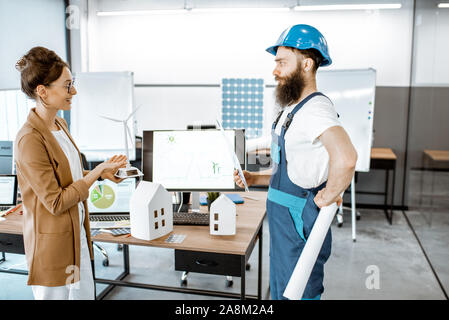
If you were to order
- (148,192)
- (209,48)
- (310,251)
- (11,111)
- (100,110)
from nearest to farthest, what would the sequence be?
(310,251)
(148,192)
(11,111)
(100,110)
(209,48)

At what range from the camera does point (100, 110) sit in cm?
468

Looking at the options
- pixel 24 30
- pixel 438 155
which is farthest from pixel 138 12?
pixel 438 155

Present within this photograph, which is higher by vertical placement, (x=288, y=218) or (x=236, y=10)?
(x=236, y=10)

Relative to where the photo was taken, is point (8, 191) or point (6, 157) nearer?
point (8, 191)

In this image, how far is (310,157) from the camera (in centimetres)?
151

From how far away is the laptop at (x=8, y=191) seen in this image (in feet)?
8.10

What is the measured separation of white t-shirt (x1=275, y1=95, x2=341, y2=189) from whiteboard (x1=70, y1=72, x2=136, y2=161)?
3323mm

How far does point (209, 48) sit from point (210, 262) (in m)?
4.23

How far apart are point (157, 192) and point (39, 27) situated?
4086 millimetres

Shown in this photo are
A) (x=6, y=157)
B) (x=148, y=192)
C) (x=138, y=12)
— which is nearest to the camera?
(x=148, y=192)

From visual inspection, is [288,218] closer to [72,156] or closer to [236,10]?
[72,156]

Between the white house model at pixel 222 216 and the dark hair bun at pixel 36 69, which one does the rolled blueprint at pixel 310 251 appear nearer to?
the white house model at pixel 222 216

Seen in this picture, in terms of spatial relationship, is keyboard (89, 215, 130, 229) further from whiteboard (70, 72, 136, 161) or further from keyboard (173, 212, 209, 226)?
whiteboard (70, 72, 136, 161)
